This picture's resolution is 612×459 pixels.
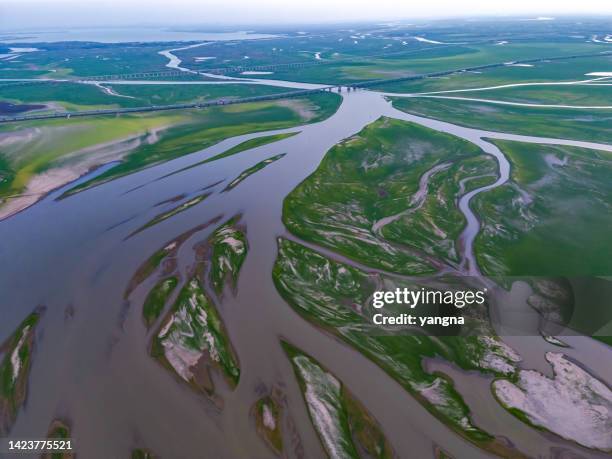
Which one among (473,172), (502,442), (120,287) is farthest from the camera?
(473,172)

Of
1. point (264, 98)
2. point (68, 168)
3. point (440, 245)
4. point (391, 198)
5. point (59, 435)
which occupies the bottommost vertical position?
point (59, 435)

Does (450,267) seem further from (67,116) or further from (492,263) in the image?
(67,116)

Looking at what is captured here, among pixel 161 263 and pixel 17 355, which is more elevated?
pixel 161 263

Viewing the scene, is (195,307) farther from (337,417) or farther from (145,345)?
(337,417)

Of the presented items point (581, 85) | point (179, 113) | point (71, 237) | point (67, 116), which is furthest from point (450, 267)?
point (581, 85)

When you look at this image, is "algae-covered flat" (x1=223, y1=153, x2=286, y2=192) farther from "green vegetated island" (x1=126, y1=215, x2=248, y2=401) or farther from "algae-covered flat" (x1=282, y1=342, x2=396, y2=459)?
"algae-covered flat" (x1=282, y1=342, x2=396, y2=459)

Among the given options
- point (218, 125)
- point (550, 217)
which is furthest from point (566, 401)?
point (218, 125)

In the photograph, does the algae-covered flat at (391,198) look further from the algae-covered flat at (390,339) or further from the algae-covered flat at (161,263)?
the algae-covered flat at (161,263)

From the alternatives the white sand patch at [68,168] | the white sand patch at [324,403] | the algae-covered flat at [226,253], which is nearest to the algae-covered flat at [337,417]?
the white sand patch at [324,403]
